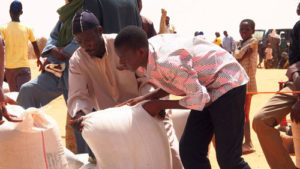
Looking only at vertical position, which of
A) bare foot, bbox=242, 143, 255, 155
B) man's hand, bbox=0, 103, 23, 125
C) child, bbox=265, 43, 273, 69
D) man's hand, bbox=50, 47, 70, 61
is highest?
man's hand, bbox=50, 47, 70, 61

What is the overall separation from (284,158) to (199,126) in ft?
3.51

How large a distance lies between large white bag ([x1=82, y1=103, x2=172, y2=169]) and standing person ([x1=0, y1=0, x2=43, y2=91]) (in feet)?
10.8

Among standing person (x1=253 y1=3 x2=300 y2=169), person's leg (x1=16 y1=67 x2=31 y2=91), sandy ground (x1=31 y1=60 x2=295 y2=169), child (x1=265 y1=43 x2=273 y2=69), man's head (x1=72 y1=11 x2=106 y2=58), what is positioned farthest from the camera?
child (x1=265 y1=43 x2=273 y2=69)

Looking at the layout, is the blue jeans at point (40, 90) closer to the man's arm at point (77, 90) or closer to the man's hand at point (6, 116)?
the man's arm at point (77, 90)

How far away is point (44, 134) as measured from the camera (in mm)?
2938

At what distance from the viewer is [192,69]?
2285mm

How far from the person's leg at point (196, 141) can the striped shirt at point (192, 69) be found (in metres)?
0.25

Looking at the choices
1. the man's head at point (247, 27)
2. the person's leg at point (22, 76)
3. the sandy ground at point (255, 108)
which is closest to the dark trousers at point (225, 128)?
the sandy ground at point (255, 108)

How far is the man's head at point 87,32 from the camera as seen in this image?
2.89m

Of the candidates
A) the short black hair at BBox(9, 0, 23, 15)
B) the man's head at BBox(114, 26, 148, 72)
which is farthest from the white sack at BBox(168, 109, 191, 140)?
the short black hair at BBox(9, 0, 23, 15)

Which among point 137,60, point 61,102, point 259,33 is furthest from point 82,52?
point 259,33

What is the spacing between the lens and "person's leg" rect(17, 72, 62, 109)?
4020 mm

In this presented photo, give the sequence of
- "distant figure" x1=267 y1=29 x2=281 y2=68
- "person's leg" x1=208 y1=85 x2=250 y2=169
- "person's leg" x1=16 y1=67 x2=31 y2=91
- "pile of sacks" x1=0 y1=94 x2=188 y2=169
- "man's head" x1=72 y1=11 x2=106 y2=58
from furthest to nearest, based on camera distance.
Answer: "distant figure" x1=267 y1=29 x2=281 y2=68 < "person's leg" x1=16 y1=67 x2=31 y2=91 < "man's head" x1=72 y1=11 x2=106 y2=58 < "pile of sacks" x1=0 y1=94 x2=188 y2=169 < "person's leg" x1=208 y1=85 x2=250 y2=169

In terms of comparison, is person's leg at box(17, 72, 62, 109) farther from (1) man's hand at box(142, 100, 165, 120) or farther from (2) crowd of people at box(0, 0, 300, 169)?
(1) man's hand at box(142, 100, 165, 120)
